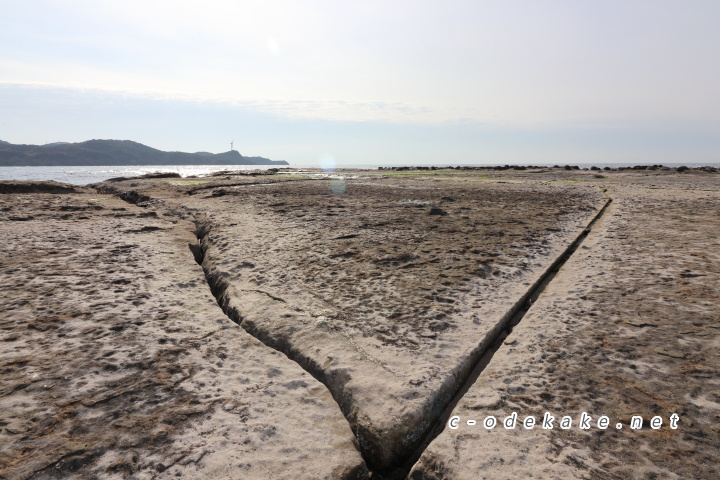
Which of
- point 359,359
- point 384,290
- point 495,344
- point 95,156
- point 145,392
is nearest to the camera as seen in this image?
point 145,392

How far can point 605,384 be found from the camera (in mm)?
1422

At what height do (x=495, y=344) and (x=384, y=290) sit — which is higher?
(x=384, y=290)

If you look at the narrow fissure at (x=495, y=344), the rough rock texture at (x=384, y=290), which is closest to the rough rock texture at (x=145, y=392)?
the rough rock texture at (x=384, y=290)

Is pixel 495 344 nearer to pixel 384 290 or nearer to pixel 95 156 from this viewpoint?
pixel 384 290

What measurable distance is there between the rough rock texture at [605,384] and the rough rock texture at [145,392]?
46cm

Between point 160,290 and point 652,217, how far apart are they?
5377 mm

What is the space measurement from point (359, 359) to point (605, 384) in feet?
3.12

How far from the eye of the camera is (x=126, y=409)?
1.32 m

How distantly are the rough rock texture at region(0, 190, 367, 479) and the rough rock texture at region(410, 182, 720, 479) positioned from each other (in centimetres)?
46

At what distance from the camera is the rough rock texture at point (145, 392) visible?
1.14m

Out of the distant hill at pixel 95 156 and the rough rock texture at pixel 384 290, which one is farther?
the distant hill at pixel 95 156

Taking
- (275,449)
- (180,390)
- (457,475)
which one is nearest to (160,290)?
(180,390)

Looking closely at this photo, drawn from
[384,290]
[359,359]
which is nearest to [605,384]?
[359,359]

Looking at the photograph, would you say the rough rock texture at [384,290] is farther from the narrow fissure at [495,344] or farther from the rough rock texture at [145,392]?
the rough rock texture at [145,392]
